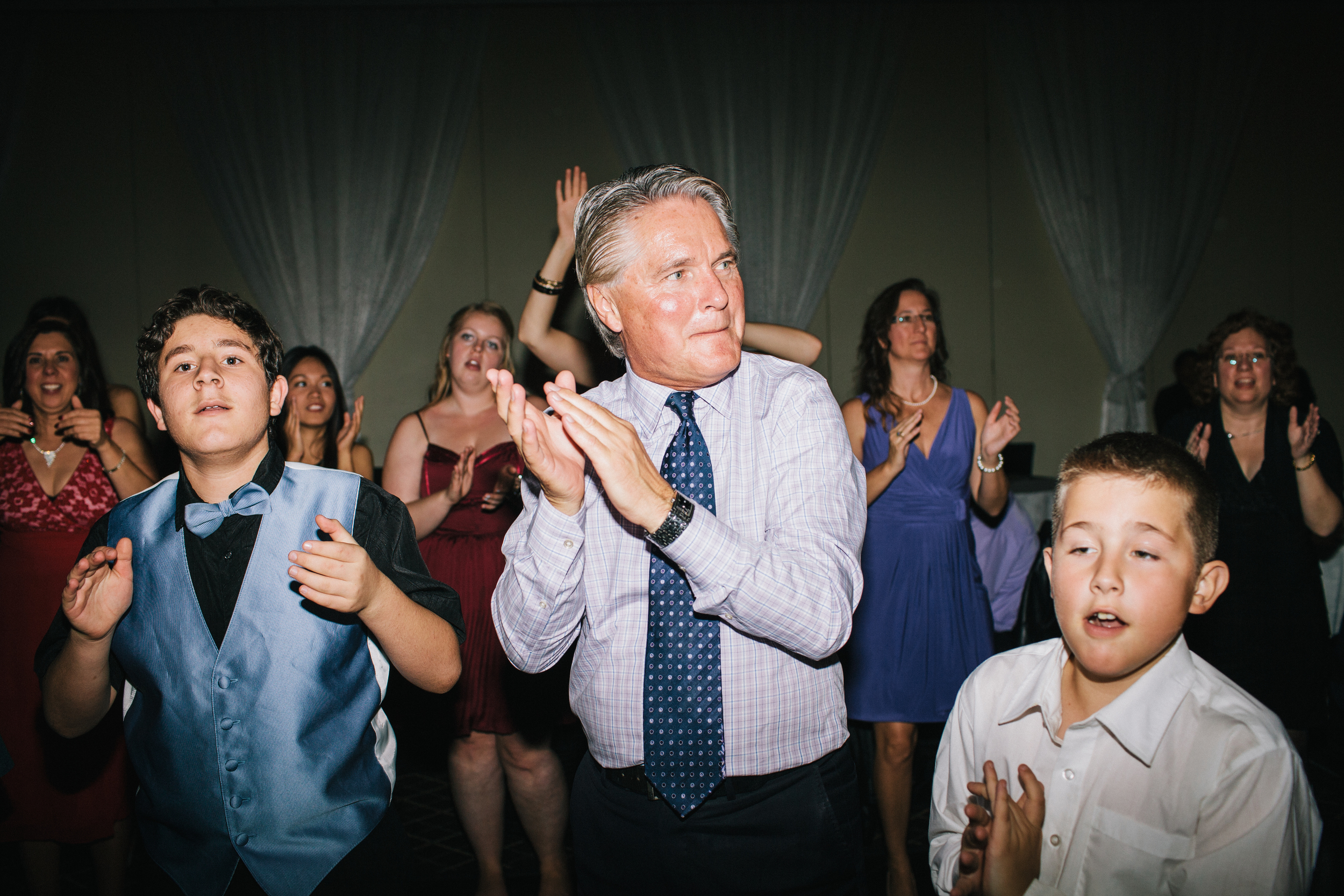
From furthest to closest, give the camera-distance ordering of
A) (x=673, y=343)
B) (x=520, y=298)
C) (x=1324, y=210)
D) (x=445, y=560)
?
(x=1324, y=210)
(x=520, y=298)
(x=445, y=560)
(x=673, y=343)

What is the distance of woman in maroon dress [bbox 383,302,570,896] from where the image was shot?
2.63m

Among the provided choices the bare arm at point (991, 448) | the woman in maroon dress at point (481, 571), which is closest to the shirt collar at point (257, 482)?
the woman in maroon dress at point (481, 571)

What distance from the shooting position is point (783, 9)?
6.45 meters

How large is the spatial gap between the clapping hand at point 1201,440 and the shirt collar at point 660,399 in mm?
2078

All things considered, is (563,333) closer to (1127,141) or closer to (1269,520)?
(1269,520)

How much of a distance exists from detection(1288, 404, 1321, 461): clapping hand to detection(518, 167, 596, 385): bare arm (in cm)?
227

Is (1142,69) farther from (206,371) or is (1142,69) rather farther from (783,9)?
(206,371)

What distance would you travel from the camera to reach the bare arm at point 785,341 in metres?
2.94

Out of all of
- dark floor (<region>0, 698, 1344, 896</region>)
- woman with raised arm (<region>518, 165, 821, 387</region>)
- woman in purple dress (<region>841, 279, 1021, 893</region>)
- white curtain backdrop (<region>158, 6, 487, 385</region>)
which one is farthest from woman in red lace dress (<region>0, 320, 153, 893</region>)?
white curtain backdrop (<region>158, 6, 487, 385</region>)

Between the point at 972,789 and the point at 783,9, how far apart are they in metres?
6.34

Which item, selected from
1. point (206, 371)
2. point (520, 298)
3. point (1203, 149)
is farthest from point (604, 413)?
point (1203, 149)

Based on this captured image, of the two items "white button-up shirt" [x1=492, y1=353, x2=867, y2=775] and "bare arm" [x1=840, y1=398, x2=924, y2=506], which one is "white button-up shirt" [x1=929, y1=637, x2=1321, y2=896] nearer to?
"white button-up shirt" [x1=492, y1=353, x2=867, y2=775]

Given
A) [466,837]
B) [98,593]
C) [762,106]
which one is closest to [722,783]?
[98,593]

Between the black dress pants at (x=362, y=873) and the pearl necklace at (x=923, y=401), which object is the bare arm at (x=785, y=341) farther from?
the black dress pants at (x=362, y=873)
